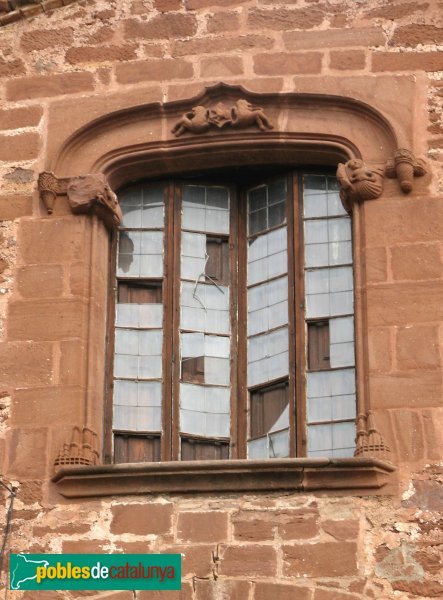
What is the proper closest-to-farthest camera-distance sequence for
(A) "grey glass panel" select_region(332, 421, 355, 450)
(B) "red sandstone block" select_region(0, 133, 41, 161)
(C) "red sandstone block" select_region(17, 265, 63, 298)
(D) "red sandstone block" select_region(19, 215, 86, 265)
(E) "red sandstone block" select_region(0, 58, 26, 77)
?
(A) "grey glass panel" select_region(332, 421, 355, 450), (C) "red sandstone block" select_region(17, 265, 63, 298), (D) "red sandstone block" select_region(19, 215, 86, 265), (B) "red sandstone block" select_region(0, 133, 41, 161), (E) "red sandstone block" select_region(0, 58, 26, 77)

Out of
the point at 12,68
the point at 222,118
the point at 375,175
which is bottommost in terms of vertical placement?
the point at 375,175

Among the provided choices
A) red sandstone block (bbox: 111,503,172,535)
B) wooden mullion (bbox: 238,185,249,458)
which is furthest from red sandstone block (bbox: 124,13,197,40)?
red sandstone block (bbox: 111,503,172,535)

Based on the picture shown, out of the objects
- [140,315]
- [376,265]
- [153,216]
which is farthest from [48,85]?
[376,265]

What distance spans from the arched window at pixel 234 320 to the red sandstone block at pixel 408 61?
779 mm

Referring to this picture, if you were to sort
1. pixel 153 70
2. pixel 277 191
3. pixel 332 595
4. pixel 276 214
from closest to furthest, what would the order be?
pixel 332 595
pixel 276 214
pixel 277 191
pixel 153 70

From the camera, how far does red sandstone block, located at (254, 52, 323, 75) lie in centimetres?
1210

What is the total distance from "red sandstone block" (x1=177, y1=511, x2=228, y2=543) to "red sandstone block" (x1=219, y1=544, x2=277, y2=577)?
0.34 feet

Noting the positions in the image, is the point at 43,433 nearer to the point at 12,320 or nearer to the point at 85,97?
the point at 12,320

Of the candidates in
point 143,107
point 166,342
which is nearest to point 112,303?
point 166,342

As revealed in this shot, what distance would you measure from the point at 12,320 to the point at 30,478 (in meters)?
1.07

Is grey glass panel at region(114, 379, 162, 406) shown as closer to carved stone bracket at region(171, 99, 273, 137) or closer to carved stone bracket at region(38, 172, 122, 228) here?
carved stone bracket at region(38, 172, 122, 228)

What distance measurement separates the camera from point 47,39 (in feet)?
41.1
